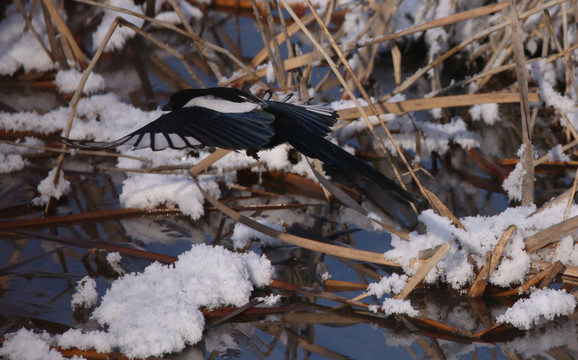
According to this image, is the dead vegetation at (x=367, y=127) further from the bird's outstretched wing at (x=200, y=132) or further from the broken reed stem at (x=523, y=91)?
the bird's outstretched wing at (x=200, y=132)

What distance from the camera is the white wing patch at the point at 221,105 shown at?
5.30ft

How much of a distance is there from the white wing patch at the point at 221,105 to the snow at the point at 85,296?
0.48 m

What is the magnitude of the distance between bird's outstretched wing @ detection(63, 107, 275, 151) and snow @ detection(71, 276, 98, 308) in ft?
0.97

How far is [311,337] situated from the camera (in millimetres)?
1374

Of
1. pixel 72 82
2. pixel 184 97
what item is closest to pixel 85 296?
pixel 184 97

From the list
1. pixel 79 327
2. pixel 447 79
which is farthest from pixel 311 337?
pixel 447 79

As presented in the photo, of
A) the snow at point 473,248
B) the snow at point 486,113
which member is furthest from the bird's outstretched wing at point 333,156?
the snow at point 486,113

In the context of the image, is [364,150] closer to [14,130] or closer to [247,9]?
[14,130]

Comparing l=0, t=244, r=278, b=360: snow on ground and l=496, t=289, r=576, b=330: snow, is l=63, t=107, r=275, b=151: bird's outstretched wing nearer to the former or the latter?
l=0, t=244, r=278, b=360: snow on ground

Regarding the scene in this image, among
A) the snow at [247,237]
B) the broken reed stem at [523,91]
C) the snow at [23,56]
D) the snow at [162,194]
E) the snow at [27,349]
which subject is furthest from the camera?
the snow at [23,56]

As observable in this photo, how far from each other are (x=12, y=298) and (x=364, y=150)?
1245 mm

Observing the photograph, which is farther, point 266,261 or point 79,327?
point 266,261

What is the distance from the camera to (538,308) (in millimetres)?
1388

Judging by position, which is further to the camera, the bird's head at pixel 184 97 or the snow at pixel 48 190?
the snow at pixel 48 190
